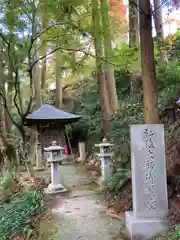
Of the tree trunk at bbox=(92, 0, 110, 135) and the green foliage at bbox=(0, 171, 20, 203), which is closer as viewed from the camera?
the tree trunk at bbox=(92, 0, 110, 135)

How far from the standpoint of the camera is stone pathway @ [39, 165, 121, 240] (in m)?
3.75

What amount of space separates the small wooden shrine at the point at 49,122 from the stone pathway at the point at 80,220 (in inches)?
222

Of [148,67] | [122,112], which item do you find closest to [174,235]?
[148,67]

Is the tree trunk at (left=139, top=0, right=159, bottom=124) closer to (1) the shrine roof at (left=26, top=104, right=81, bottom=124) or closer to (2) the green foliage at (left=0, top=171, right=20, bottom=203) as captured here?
(2) the green foliage at (left=0, top=171, right=20, bottom=203)

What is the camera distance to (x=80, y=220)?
4363 millimetres

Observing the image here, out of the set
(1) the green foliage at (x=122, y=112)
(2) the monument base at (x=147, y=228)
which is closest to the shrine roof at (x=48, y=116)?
(1) the green foliage at (x=122, y=112)

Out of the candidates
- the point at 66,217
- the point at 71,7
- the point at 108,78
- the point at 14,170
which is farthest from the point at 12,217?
the point at 108,78

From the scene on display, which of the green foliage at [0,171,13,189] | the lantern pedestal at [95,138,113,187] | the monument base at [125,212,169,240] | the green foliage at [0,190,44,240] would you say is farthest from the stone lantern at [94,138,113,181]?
the monument base at [125,212,169,240]

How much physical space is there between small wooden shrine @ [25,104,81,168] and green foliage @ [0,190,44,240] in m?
6.27

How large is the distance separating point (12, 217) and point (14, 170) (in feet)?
11.4

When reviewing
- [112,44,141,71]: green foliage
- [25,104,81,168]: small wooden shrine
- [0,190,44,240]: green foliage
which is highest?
[112,44,141,71]: green foliage

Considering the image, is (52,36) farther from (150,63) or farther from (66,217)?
(66,217)

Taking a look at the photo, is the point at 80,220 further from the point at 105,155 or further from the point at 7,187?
the point at 7,187

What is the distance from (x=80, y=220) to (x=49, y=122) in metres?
8.23
